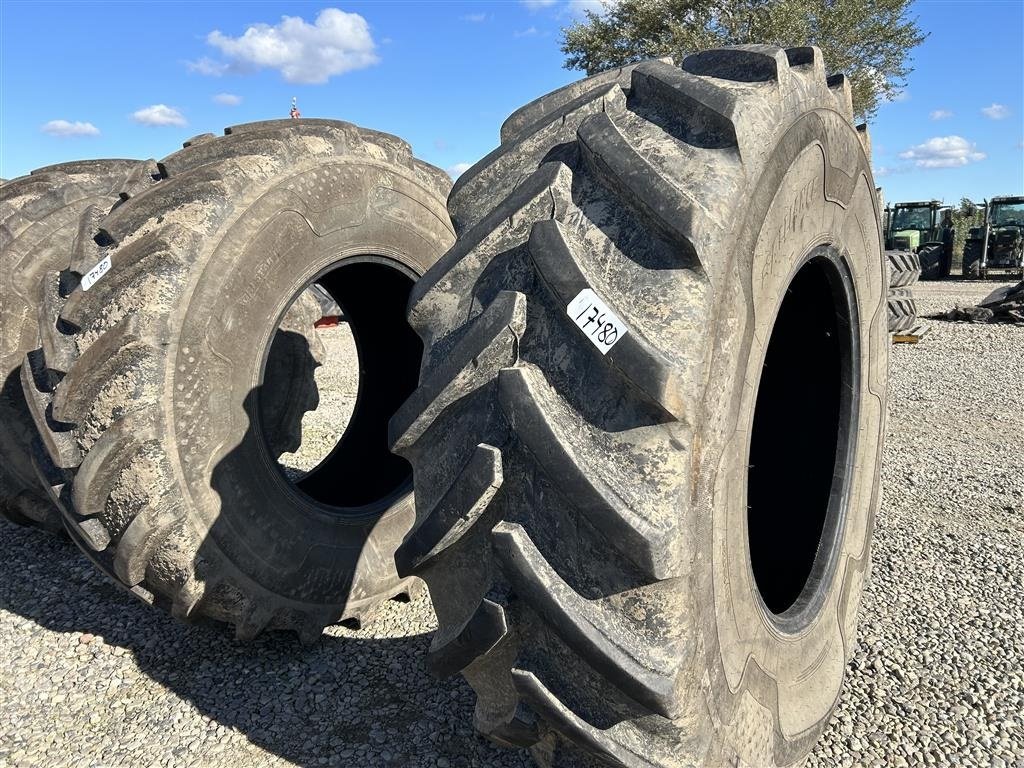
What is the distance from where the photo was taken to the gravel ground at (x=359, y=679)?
216 centimetres

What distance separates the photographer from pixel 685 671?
1.30m

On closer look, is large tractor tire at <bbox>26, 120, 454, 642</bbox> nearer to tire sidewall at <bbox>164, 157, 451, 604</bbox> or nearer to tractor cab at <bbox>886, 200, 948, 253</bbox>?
tire sidewall at <bbox>164, 157, 451, 604</bbox>

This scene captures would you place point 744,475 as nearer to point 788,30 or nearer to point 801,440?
point 801,440

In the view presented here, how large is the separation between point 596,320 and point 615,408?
0.49 ft

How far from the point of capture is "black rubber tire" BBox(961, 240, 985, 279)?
19484 millimetres

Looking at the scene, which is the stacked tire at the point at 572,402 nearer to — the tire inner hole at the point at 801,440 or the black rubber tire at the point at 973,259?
the tire inner hole at the point at 801,440

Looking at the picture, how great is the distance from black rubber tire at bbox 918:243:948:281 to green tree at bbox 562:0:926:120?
435cm

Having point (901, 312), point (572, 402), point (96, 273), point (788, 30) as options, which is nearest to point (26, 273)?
point (96, 273)

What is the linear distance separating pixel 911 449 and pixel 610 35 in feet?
69.0

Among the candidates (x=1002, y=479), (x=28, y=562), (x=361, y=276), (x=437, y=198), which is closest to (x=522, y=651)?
(x=437, y=198)

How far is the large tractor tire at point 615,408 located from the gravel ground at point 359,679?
804 mm

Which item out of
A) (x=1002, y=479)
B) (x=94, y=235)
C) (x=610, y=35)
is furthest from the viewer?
(x=610, y=35)

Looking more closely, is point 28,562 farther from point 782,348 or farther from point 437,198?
point 782,348

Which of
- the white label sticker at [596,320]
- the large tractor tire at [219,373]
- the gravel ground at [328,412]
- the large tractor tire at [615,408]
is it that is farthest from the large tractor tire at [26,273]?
the white label sticker at [596,320]
